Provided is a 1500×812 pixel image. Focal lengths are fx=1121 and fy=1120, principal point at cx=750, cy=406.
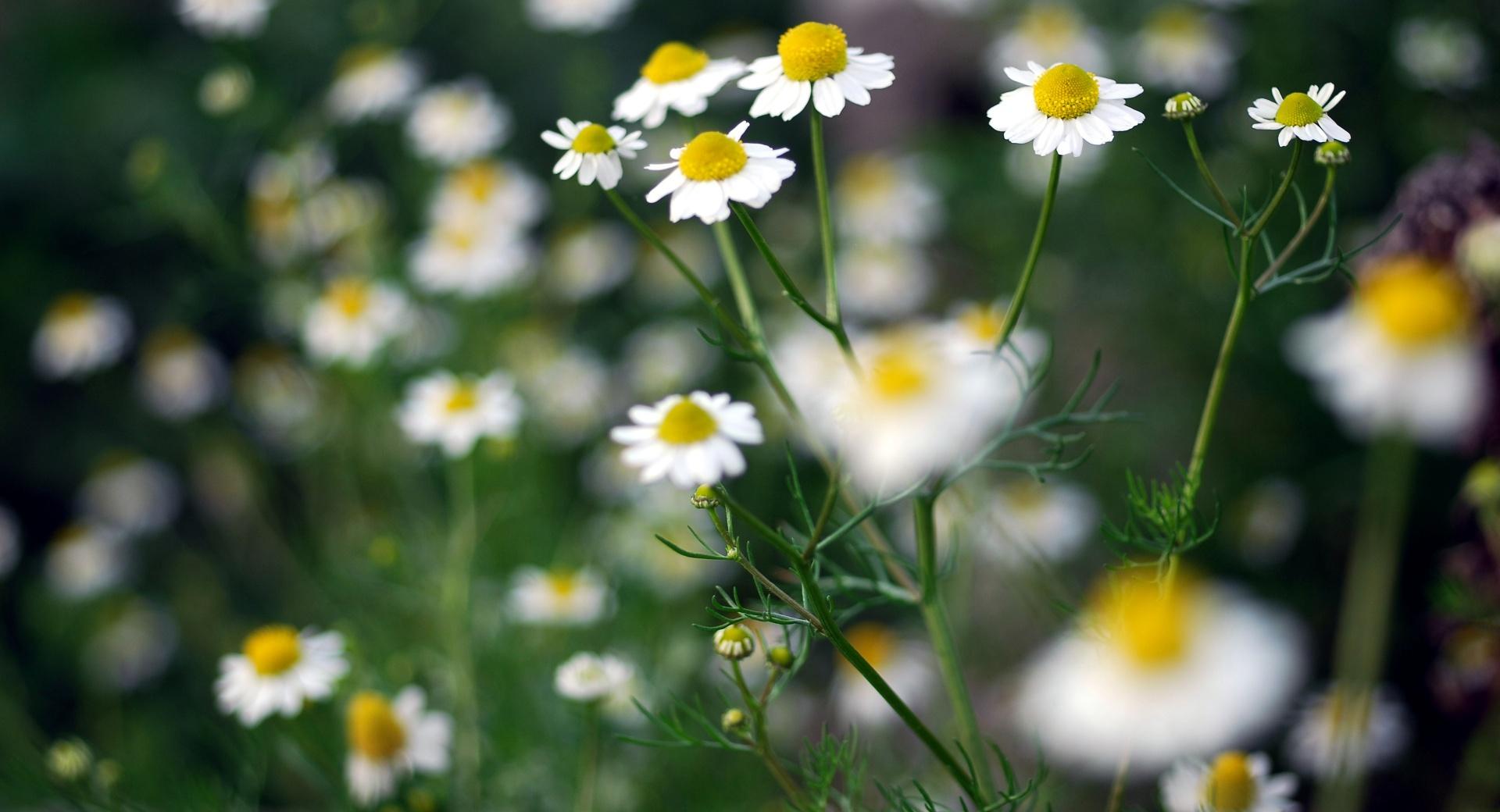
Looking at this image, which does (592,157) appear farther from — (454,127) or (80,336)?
(80,336)

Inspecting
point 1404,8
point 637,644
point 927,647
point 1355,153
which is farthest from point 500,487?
point 1404,8

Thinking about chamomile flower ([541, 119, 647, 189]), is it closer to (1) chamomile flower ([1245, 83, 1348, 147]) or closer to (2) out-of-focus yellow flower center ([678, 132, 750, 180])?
(2) out-of-focus yellow flower center ([678, 132, 750, 180])

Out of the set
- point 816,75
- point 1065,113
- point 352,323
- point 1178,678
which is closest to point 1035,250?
point 1065,113

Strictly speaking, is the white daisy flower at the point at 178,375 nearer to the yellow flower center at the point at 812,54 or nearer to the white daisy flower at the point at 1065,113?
the yellow flower center at the point at 812,54

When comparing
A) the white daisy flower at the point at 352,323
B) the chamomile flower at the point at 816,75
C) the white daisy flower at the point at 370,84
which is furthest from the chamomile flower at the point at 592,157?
the white daisy flower at the point at 370,84

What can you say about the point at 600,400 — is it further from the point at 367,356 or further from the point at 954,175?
the point at 954,175

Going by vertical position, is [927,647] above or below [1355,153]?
below
